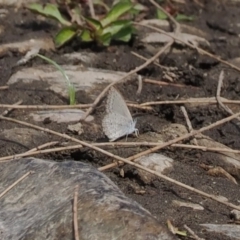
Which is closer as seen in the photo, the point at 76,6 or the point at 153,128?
the point at 153,128

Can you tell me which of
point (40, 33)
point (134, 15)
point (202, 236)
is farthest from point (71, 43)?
point (202, 236)

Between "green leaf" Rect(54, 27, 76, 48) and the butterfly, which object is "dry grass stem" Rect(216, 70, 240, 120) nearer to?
the butterfly

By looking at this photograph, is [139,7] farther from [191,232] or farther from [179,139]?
[191,232]

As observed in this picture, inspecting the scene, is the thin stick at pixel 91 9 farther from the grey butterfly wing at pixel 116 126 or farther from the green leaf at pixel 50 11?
the grey butterfly wing at pixel 116 126

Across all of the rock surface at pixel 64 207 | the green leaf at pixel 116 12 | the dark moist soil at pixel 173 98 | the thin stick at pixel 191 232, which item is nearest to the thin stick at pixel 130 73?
the dark moist soil at pixel 173 98

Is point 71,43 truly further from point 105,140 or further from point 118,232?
point 118,232

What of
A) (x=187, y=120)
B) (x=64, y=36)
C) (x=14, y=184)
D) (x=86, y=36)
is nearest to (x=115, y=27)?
(x=86, y=36)

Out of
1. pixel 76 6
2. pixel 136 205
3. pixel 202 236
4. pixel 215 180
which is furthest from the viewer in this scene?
pixel 76 6
